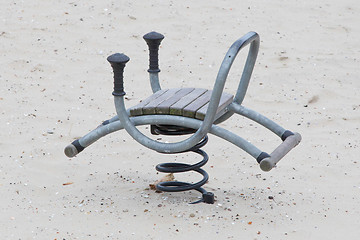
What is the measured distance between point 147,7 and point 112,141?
2738mm

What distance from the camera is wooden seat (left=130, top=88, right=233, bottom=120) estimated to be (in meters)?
3.75

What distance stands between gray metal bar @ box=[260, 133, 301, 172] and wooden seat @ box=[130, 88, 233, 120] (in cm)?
40

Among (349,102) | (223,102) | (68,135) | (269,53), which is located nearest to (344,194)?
(223,102)

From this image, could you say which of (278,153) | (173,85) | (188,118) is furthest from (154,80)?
(173,85)

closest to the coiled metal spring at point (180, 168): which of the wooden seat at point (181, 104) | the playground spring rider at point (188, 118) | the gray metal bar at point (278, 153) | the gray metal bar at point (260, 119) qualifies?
the playground spring rider at point (188, 118)

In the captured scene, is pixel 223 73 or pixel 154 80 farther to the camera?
pixel 154 80

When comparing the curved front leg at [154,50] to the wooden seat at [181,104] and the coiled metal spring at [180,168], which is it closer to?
the wooden seat at [181,104]

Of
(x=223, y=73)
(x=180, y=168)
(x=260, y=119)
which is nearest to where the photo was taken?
(x=223, y=73)

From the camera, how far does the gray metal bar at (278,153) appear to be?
355 cm

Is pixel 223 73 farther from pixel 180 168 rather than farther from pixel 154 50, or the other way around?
pixel 154 50

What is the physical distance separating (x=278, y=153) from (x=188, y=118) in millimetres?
526

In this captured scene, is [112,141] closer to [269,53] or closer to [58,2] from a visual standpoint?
[269,53]

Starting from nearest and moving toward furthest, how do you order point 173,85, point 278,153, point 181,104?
1. point 278,153
2. point 181,104
3. point 173,85

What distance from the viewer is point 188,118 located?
12.3 feet
